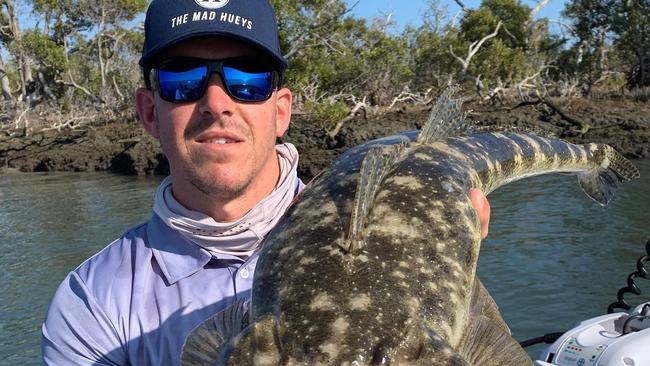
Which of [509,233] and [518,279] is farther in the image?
[509,233]

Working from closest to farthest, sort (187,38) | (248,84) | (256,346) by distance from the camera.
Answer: (256,346) → (187,38) → (248,84)

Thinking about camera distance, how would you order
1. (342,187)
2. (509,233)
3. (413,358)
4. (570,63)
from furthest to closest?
(570,63) < (509,233) < (342,187) < (413,358)

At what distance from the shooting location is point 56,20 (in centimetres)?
3381

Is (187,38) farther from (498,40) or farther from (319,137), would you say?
(498,40)

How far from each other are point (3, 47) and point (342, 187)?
37465 mm

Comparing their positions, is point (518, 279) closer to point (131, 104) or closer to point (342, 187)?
point (342, 187)

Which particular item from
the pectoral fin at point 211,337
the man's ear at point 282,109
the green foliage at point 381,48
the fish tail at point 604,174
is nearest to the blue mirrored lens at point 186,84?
the man's ear at point 282,109

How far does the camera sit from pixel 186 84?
7.95 ft

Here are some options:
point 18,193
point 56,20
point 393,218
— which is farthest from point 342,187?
point 56,20

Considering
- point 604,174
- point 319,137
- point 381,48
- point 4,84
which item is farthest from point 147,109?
point 4,84

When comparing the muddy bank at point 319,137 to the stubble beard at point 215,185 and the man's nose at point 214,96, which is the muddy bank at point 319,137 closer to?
the stubble beard at point 215,185

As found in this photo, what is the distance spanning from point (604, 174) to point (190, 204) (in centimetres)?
293

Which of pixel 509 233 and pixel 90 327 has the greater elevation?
pixel 90 327

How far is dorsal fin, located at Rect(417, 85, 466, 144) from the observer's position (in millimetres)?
2758
